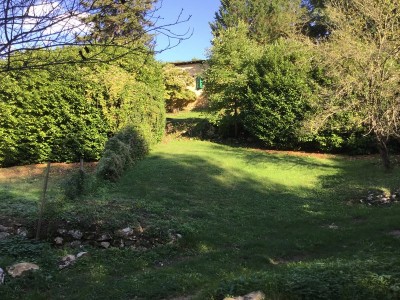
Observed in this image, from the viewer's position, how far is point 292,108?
18.6 metres

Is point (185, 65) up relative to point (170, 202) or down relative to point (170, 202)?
up

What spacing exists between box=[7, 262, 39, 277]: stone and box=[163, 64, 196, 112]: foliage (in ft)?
84.5

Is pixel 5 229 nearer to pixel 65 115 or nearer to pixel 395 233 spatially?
pixel 395 233

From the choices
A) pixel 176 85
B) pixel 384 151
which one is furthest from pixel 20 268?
pixel 176 85

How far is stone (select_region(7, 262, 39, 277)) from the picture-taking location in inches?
221

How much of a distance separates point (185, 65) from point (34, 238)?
36888mm

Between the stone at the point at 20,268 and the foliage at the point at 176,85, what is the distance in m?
25.8

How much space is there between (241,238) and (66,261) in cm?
319

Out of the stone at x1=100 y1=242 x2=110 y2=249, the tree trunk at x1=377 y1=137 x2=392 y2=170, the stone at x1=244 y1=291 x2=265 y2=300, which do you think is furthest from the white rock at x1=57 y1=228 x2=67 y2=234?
the tree trunk at x1=377 y1=137 x2=392 y2=170

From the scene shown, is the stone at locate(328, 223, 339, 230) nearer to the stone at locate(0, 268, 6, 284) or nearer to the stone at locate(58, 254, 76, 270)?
the stone at locate(58, 254, 76, 270)

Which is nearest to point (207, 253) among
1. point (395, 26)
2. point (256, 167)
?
point (256, 167)

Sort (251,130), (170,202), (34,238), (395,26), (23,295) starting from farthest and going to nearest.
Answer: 1. (251,130)
2. (395,26)
3. (170,202)
4. (34,238)
5. (23,295)

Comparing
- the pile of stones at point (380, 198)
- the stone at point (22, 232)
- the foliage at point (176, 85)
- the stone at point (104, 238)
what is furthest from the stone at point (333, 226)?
the foliage at point (176, 85)

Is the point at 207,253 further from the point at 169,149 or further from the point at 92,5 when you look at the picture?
the point at 169,149
